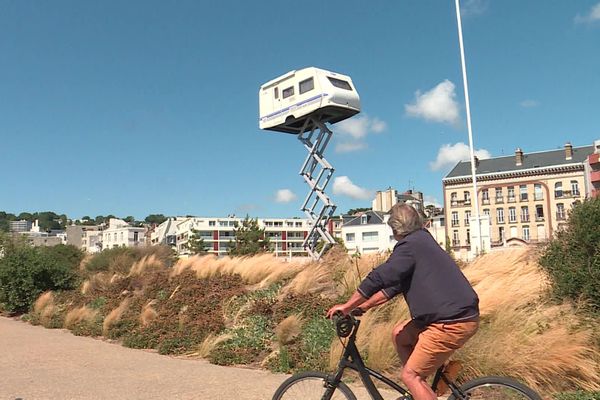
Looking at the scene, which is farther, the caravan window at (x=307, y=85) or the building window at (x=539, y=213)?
the building window at (x=539, y=213)

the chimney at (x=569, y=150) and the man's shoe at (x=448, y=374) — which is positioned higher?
the chimney at (x=569, y=150)

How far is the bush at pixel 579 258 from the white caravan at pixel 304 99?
11213 millimetres

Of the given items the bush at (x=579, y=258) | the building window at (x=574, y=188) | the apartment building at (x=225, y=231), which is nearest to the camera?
the bush at (x=579, y=258)

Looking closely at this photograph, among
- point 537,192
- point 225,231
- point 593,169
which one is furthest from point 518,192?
point 225,231

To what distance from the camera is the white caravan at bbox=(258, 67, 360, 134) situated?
18.3m

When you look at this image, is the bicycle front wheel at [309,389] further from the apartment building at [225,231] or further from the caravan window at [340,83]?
the apartment building at [225,231]

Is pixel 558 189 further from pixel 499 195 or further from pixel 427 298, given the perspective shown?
pixel 427 298

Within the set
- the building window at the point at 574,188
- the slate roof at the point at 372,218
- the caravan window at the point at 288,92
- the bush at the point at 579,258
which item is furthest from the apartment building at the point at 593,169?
the bush at the point at 579,258

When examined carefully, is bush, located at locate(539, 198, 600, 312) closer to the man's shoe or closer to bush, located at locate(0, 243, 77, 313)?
the man's shoe

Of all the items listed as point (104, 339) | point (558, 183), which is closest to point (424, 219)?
point (104, 339)

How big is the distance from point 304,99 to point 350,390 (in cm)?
1569

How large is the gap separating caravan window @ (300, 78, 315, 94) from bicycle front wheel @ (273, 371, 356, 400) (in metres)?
15.4

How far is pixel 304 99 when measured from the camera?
18859mm

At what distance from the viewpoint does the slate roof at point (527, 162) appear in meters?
76.3
